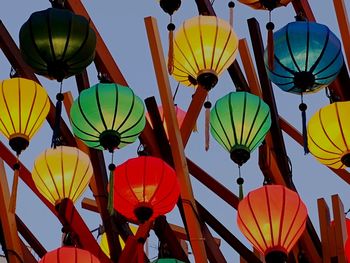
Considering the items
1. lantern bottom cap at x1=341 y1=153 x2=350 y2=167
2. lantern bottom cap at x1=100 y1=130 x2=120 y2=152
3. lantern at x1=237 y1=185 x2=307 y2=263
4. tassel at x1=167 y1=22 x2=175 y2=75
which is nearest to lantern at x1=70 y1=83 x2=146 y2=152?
lantern bottom cap at x1=100 y1=130 x2=120 y2=152

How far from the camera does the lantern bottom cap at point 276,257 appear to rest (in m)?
6.09

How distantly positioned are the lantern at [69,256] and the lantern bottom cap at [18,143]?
2.36ft

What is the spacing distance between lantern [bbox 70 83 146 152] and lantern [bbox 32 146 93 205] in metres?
0.28

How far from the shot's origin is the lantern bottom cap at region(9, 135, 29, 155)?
6516mm

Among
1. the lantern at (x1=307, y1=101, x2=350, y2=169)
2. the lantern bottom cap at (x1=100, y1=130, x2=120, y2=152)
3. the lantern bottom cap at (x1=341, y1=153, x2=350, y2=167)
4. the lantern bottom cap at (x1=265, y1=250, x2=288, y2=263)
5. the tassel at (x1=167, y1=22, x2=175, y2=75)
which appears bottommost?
the lantern bottom cap at (x1=265, y1=250, x2=288, y2=263)

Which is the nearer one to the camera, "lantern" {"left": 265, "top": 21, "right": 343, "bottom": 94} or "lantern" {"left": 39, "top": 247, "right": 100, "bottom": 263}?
"lantern" {"left": 39, "top": 247, "right": 100, "bottom": 263}

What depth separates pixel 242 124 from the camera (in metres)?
6.59

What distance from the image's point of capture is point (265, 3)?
649 centimetres

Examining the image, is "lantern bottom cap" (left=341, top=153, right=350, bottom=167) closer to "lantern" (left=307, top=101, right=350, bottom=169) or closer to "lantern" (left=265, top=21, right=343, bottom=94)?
"lantern" (left=307, top=101, right=350, bottom=169)

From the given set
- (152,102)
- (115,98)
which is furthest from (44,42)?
(152,102)

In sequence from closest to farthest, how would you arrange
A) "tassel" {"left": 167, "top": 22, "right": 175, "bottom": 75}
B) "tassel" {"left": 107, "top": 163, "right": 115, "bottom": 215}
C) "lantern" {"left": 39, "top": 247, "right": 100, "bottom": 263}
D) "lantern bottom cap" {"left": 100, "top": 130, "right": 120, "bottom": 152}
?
"tassel" {"left": 107, "top": 163, "right": 115, "bottom": 215} < "lantern" {"left": 39, "top": 247, "right": 100, "bottom": 263} < "lantern bottom cap" {"left": 100, "top": 130, "right": 120, "bottom": 152} < "tassel" {"left": 167, "top": 22, "right": 175, "bottom": 75}

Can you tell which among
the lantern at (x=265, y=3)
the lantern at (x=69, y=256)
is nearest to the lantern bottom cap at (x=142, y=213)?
the lantern at (x=69, y=256)

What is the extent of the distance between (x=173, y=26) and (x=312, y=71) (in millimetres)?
821

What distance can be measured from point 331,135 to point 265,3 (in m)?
0.85
